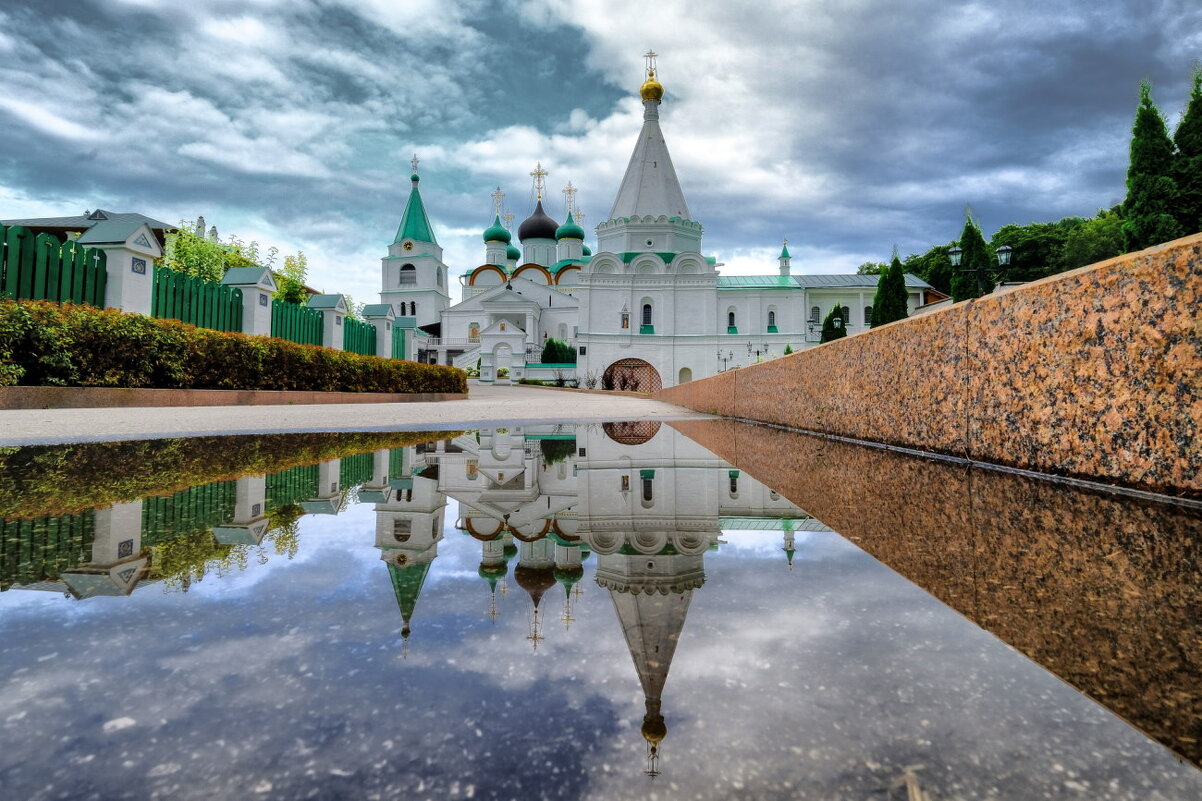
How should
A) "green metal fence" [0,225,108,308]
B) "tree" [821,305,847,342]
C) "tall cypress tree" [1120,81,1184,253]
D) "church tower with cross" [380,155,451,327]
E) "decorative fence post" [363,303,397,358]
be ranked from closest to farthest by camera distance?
1. "green metal fence" [0,225,108,308]
2. "tall cypress tree" [1120,81,1184,253]
3. "decorative fence post" [363,303,397,358]
4. "tree" [821,305,847,342]
5. "church tower with cross" [380,155,451,327]

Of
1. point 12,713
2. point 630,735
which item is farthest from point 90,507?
point 630,735

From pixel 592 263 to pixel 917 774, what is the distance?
145ft

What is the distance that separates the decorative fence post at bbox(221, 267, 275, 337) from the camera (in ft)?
49.0

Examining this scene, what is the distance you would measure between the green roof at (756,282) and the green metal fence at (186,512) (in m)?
45.7

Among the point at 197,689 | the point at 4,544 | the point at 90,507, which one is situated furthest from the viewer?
the point at 90,507

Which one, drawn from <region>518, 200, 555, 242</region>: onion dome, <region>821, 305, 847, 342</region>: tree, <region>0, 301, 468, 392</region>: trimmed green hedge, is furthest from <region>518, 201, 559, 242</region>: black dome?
<region>0, 301, 468, 392</region>: trimmed green hedge

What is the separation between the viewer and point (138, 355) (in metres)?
9.06

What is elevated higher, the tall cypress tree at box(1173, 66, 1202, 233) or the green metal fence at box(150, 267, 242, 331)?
the tall cypress tree at box(1173, 66, 1202, 233)

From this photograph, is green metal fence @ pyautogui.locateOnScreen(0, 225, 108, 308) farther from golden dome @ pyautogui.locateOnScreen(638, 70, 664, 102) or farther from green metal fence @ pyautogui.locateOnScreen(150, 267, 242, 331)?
golden dome @ pyautogui.locateOnScreen(638, 70, 664, 102)

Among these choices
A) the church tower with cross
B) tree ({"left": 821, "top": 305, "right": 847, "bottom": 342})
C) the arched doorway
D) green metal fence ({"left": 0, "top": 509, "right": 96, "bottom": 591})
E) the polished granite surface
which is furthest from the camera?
the church tower with cross

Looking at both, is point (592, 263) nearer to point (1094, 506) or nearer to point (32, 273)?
point (32, 273)

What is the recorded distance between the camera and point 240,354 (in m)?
11.1

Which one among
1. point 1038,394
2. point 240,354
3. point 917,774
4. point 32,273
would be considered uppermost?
point 32,273

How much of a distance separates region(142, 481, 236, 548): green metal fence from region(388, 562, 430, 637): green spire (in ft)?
2.03
